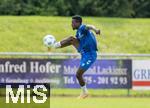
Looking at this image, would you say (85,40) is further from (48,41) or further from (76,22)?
(48,41)

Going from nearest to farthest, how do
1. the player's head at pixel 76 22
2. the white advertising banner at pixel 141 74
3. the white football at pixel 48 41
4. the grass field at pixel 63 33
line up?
the player's head at pixel 76 22 → the white football at pixel 48 41 → the white advertising banner at pixel 141 74 → the grass field at pixel 63 33

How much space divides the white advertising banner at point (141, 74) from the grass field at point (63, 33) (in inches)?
529

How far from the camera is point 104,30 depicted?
140 feet

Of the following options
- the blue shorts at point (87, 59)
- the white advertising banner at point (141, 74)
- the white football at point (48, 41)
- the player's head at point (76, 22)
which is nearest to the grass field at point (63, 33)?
the white advertising banner at point (141, 74)

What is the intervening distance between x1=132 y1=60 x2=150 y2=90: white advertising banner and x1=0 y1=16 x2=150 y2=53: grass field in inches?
529

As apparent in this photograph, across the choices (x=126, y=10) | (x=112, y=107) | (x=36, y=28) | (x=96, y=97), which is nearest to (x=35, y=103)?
(x=112, y=107)

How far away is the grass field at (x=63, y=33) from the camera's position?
38469mm

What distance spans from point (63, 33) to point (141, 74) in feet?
56.6

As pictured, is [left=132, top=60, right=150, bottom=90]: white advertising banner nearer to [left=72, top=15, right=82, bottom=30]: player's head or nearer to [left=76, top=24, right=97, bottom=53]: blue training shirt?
[left=76, top=24, right=97, bottom=53]: blue training shirt

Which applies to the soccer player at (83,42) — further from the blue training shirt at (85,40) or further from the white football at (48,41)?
the white football at (48,41)

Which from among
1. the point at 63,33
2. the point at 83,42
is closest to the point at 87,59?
the point at 83,42

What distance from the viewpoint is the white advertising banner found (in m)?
23.9

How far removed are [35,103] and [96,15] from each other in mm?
35201

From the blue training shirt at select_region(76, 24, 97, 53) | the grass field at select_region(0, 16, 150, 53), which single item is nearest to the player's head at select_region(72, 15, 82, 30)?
the blue training shirt at select_region(76, 24, 97, 53)
